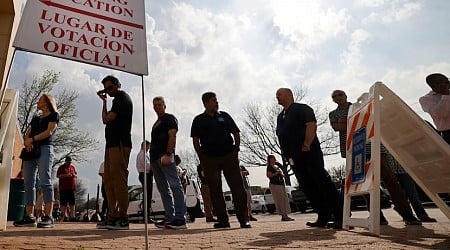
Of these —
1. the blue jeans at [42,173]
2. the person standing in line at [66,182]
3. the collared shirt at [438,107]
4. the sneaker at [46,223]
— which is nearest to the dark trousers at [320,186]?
the collared shirt at [438,107]

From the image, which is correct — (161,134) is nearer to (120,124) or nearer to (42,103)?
(120,124)

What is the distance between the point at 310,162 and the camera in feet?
14.8

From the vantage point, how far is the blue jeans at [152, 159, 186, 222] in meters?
5.09

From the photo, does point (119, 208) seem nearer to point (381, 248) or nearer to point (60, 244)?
point (60, 244)

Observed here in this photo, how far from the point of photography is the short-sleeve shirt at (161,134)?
525 cm

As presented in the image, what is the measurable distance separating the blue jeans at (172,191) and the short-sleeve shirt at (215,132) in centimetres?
58

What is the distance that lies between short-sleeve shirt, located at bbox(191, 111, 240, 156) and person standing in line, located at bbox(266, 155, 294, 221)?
348 cm

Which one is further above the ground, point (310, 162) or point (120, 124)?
point (120, 124)

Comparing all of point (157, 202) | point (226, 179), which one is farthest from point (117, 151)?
point (157, 202)

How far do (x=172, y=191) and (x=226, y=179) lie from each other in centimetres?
80

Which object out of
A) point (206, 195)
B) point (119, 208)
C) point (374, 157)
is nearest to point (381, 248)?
point (374, 157)

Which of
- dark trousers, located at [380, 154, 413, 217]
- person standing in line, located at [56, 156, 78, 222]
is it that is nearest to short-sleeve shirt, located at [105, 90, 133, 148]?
dark trousers, located at [380, 154, 413, 217]

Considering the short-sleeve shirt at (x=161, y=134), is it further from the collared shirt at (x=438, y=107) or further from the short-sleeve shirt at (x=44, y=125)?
the collared shirt at (x=438, y=107)

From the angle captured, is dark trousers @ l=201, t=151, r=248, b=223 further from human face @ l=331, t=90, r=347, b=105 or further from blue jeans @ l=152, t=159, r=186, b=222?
human face @ l=331, t=90, r=347, b=105
